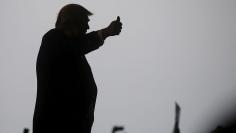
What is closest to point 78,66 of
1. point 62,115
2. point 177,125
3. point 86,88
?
point 86,88

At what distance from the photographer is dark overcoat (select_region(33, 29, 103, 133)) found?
1347 mm

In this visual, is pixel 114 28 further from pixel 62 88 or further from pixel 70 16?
pixel 62 88

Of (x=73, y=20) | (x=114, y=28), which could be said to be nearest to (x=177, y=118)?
(x=114, y=28)

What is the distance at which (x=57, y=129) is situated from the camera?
1.36m

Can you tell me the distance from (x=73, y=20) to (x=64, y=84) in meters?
0.28

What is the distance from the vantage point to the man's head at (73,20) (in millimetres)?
1479

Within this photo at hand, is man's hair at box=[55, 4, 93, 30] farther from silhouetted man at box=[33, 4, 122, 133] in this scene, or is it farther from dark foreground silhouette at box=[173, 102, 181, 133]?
dark foreground silhouette at box=[173, 102, 181, 133]

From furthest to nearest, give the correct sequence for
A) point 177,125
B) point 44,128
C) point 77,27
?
point 177,125, point 77,27, point 44,128

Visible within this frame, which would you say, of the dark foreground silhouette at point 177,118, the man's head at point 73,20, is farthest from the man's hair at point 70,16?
the dark foreground silhouette at point 177,118

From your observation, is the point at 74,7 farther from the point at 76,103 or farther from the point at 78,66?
the point at 76,103

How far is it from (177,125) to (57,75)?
2.37ft

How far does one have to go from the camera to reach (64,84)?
53.8 inches

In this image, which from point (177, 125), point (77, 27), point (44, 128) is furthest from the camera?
point (177, 125)

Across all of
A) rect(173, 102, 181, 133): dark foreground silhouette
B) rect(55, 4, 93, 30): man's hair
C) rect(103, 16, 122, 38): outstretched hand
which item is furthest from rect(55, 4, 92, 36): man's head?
rect(173, 102, 181, 133): dark foreground silhouette
